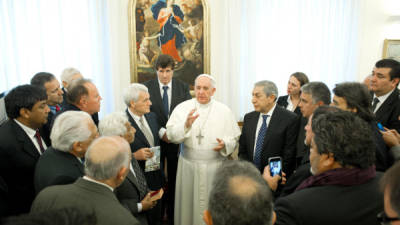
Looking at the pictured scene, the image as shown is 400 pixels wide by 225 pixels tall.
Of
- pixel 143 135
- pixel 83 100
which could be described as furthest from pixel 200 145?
pixel 83 100

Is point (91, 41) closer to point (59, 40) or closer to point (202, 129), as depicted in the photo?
point (59, 40)

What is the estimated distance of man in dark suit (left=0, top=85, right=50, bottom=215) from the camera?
2393mm

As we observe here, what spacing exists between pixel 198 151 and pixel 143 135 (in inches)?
32.1

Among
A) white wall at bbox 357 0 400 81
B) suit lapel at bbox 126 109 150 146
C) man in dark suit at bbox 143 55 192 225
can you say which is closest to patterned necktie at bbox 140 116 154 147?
suit lapel at bbox 126 109 150 146

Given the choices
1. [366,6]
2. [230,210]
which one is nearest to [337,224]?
[230,210]

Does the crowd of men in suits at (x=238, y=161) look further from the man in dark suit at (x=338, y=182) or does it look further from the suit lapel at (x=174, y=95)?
the suit lapel at (x=174, y=95)

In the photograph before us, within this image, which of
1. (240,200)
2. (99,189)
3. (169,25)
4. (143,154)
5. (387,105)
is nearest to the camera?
(240,200)

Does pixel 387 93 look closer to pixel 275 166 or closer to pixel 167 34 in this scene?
pixel 275 166

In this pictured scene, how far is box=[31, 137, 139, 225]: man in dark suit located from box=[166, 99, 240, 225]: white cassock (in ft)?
5.76

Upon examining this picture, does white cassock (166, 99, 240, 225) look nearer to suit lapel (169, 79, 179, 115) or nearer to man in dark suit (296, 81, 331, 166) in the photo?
suit lapel (169, 79, 179, 115)

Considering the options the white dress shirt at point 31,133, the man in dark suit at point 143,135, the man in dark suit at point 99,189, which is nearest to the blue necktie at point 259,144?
the man in dark suit at point 143,135

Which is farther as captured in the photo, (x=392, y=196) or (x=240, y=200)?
(x=240, y=200)

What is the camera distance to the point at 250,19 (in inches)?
238

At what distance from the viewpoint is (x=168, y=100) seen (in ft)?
15.1
